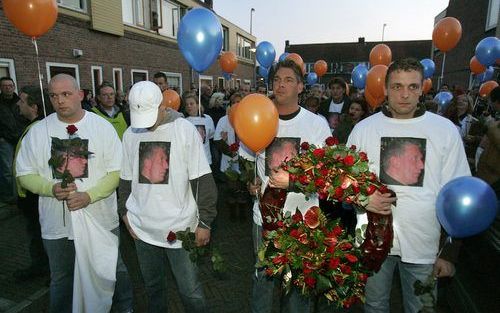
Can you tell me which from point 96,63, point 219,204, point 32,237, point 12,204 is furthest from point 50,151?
point 96,63

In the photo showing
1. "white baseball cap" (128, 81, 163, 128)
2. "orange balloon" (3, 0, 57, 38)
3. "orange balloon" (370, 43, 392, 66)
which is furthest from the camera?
"orange balloon" (370, 43, 392, 66)

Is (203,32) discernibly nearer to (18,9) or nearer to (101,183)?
(18,9)

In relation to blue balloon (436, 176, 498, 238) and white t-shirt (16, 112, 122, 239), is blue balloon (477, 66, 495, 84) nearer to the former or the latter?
blue balloon (436, 176, 498, 238)

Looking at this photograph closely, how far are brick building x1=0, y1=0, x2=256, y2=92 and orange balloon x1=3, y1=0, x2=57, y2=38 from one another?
717cm

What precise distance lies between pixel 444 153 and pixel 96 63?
42.6ft

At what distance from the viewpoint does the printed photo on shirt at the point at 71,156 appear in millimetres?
2623

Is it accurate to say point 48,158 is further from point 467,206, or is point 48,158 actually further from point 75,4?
point 75,4

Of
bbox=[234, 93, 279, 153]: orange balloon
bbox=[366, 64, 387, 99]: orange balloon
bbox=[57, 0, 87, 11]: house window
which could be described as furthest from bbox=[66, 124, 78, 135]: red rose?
bbox=[57, 0, 87, 11]: house window

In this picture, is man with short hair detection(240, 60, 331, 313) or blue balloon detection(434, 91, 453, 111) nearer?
man with short hair detection(240, 60, 331, 313)

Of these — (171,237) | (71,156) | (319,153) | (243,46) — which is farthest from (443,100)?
(243,46)

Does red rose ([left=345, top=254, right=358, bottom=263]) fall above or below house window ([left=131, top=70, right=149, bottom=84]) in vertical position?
below

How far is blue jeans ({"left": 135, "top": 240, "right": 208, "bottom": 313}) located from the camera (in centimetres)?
260

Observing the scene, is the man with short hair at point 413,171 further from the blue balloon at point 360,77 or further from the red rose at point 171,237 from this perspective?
the blue balloon at point 360,77

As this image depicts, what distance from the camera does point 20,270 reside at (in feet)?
13.4
